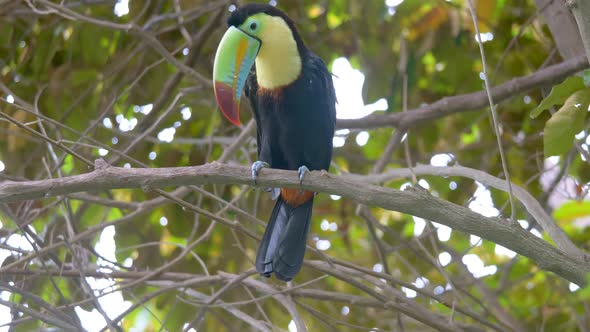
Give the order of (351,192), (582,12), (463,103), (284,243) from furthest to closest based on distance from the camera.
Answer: (463,103) < (284,243) < (351,192) < (582,12)

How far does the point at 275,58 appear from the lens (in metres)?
3.06

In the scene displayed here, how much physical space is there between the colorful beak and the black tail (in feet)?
1.56

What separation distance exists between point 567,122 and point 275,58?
1267mm

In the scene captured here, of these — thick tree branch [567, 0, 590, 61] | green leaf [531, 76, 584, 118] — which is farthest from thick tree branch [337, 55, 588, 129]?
thick tree branch [567, 0, 590, 61]

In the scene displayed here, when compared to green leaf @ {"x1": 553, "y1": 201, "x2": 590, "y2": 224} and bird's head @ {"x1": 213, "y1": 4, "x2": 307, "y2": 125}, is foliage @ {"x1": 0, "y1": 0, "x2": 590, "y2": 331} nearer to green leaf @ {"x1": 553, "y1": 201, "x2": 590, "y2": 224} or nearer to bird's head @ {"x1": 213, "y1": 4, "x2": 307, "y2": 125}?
bird's head @ {"x1": 213, "y1": 4, "x2": 307, "y2": 125}

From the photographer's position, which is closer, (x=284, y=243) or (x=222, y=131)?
(x=284, y=243)

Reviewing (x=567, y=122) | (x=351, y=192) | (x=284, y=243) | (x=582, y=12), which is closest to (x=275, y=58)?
(x=284, y=243)

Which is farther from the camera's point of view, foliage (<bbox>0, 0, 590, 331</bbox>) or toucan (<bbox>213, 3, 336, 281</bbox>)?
foliage (<bbox>0, 0, 590, 331</bbox>)

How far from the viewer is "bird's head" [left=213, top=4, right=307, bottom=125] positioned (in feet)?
9.38

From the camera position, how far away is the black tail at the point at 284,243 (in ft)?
9.12

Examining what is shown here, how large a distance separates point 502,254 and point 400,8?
1.95 m

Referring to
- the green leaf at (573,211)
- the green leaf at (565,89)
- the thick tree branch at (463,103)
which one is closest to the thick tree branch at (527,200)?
the green leaf at (565,89)

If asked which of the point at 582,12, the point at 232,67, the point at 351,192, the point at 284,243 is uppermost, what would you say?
the point at 232,67

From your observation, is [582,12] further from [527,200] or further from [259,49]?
[259,49]
